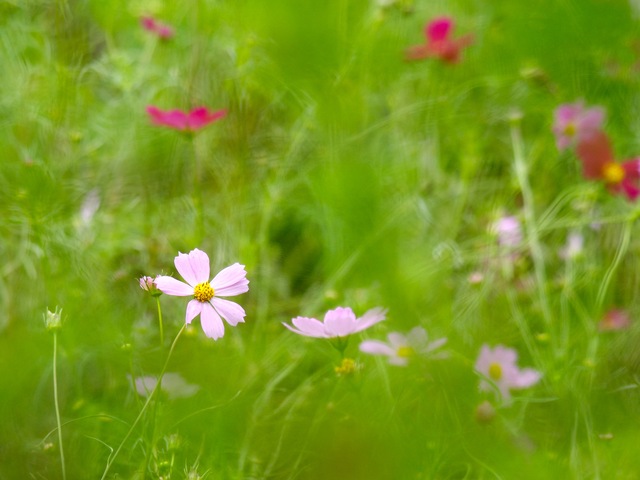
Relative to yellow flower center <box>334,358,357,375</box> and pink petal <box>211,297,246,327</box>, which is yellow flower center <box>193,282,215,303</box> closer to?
pink petal <box>211,297,246,327</box>

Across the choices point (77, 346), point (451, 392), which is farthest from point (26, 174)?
point (451, 392)

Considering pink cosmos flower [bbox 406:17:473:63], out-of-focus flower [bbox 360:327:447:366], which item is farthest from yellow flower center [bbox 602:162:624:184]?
out-of-focus flower [bbox 360:327:447:366]

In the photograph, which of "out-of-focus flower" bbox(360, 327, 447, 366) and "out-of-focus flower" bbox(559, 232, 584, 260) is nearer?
"out-of-focus flower" bbox(360, 327, 447, 366)

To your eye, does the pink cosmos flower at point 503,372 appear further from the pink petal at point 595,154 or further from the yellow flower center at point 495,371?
the pink petal at point 595,154

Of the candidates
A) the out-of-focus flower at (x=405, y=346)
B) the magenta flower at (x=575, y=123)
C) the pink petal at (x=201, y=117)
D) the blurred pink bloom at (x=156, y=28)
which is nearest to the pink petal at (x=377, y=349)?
the out-of-focus flower at (x=405, y=346)

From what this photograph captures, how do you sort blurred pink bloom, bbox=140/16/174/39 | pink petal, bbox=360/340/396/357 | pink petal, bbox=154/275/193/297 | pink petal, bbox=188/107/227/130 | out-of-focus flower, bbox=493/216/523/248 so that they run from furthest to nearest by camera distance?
blurred pink bloom, bbox=140/16/174/39, out-of-focus flower, bbox=493/216/523/248, pink petal, bbox=188/107/227/130, pink petal, bbox=360/340/396/357, pink petal, bbox=154/275/193/297

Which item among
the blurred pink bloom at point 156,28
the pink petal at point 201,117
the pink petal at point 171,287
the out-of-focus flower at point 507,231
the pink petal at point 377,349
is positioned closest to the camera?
the pink petal at point 171,287
